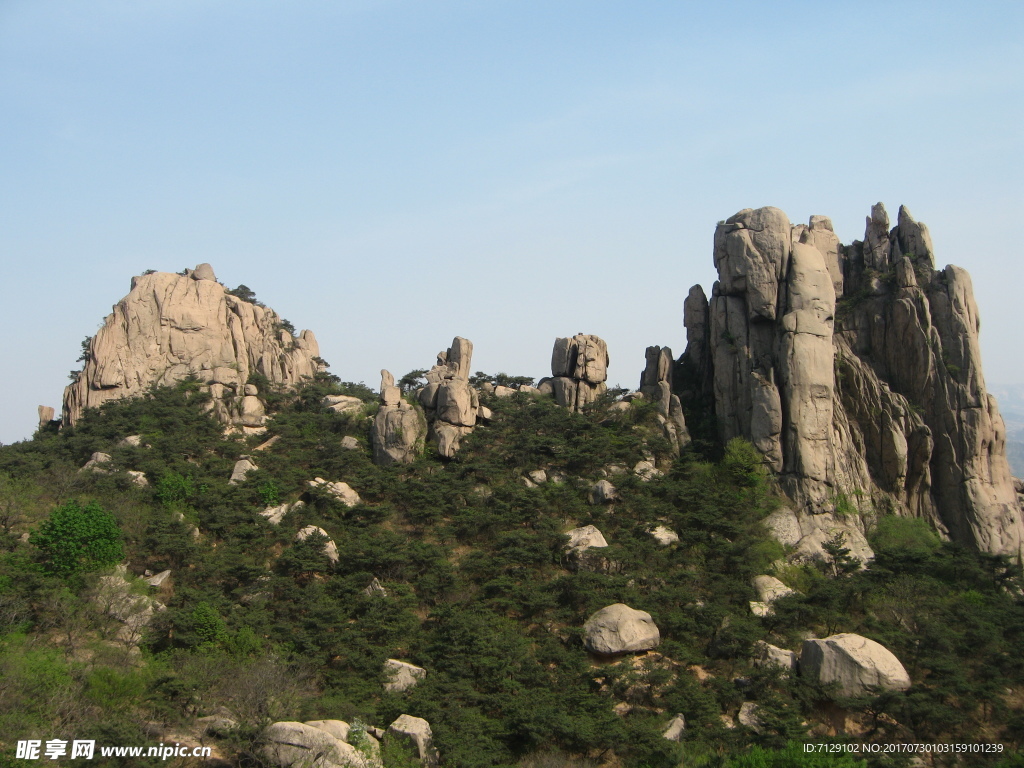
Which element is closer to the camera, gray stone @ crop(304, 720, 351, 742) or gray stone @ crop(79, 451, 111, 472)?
gray stone @ crop(304, 720, 351, 742)

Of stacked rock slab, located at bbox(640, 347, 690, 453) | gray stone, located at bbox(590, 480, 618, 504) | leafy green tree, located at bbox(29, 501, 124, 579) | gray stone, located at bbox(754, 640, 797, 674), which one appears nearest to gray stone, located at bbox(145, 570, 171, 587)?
leafy green tree, located at bbox(29, 501, 124, 579)

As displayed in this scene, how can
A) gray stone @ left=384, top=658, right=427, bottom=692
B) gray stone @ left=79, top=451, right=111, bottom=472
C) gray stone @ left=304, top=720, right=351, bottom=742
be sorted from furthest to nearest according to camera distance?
gray stone @ left=79, top=451, right=111, bottom=472 < gray stone @ left=384, top=658, right=427, bottom=692 < gray stone @ left=304, top=720, right=351, bottom=742

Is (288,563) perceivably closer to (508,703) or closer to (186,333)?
(508,703)

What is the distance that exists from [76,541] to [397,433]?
1369 centimetres

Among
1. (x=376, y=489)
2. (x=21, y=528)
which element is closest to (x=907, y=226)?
(x=376, y=489)

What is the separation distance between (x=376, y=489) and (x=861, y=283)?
23.0 metres

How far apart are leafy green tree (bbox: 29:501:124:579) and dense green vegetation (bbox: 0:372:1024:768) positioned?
0.09 m

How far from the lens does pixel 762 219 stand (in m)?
39.6

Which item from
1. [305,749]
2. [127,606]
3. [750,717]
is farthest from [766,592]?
[127,606]

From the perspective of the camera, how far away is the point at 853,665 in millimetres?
25266

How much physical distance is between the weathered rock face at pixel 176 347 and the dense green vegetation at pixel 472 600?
7.15 feet

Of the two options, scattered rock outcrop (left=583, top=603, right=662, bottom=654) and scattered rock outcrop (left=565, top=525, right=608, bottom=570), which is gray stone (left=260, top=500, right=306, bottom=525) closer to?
scattered rock outcrop (left=565, top=525, right=608, bottom=570)

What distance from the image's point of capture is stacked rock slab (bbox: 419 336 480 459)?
3947 centimetres

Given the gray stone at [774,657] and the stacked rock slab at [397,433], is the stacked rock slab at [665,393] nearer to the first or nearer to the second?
the stacked rock slab at [397,433]
